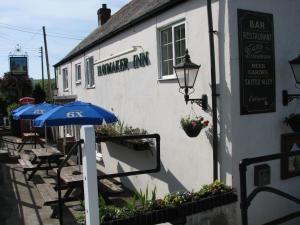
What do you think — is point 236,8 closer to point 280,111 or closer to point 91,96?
point 280,111

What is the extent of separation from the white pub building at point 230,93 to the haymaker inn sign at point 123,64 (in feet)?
0.95

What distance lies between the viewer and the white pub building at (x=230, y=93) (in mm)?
6418

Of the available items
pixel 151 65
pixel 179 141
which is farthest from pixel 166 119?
pixel 151 65

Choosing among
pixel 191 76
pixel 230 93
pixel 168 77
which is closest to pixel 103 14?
pixel 168 77

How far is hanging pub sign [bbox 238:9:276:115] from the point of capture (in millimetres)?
6418

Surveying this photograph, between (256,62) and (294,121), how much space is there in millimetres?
1237

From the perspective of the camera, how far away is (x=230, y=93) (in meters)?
6.36

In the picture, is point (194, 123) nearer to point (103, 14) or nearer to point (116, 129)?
point (116, 129)

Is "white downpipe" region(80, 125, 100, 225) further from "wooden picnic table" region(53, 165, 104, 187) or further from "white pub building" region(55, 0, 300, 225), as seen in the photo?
"wooden picnic table" region(53, 165, 104, 187)

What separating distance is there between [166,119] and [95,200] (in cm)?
393

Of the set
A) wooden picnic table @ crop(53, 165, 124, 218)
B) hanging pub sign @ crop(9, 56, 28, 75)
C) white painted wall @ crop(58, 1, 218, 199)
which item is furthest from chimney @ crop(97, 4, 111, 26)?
hanging pub sign @ crop(9, 56, 28, 75)

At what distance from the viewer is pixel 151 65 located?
8.95m

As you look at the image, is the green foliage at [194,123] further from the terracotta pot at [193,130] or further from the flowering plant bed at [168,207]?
the flowering plant bed at [168,207]

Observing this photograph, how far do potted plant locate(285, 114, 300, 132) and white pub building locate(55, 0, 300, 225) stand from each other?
102mm
